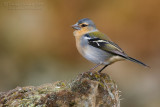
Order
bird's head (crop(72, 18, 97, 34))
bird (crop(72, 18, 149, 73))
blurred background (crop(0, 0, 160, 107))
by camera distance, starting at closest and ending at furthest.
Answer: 1. bird (crop(72, 18, 149, 73))
2. bird's head (crop(72, 18, 97, 34))
3. blurred background (crop(0, 0, 160, 107))

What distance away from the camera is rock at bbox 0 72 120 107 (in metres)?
4.69

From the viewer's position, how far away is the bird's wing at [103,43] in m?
6.87

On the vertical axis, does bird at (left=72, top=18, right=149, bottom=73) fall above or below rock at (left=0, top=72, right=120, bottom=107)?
above

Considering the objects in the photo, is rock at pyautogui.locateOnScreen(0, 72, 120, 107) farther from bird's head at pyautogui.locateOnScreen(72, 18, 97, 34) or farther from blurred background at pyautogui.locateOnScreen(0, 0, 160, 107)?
blurred background at pyautogui.locateOnScreen(0, 0, 160, 107)

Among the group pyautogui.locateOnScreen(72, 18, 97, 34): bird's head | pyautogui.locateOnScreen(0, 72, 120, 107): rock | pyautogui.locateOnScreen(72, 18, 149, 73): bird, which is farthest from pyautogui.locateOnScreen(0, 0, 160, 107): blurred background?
pyautogui.locateOnScreen(0, 72, 120, 107): rock

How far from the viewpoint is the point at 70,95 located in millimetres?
4766

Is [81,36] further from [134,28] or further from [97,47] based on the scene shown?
[134,28]

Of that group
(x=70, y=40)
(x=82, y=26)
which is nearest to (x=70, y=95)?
(x=82, y=26)

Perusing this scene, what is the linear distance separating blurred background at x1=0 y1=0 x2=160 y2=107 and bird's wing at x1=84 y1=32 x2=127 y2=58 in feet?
11.4

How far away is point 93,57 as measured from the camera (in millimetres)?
6883

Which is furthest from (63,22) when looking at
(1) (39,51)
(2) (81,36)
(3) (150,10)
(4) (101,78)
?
(4) (101,78)

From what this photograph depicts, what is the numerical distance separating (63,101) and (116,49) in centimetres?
258

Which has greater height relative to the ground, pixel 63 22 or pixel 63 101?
pixel 63 22

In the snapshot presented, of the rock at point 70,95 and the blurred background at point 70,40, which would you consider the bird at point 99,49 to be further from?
the blurred background at point 70,40
